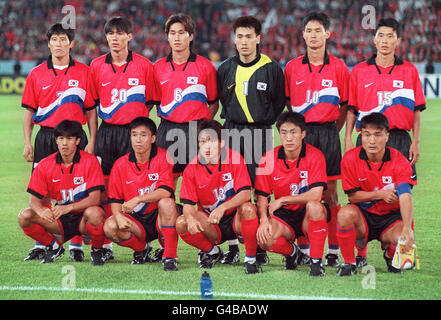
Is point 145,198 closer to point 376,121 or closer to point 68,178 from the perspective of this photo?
point 68,178

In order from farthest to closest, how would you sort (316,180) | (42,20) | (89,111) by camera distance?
(42,20) → (89,111) → (316,180)

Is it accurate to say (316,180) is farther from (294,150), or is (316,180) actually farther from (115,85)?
(115,85)

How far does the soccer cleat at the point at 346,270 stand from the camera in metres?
5.12

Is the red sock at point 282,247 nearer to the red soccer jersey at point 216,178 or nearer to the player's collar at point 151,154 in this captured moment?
the red soccer jersey at point 216,178

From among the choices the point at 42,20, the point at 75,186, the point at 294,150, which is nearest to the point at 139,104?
the point at 75,186

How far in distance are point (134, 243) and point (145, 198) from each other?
0.38m

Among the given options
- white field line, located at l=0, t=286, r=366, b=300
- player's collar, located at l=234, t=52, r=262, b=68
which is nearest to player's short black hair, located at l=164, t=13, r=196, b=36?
player's collar, located at l=234, t=52, r=262, b=68

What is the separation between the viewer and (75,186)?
5.65 metres

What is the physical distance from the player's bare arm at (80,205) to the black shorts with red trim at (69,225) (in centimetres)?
8

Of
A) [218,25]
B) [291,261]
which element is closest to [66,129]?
Result: [291,261]
